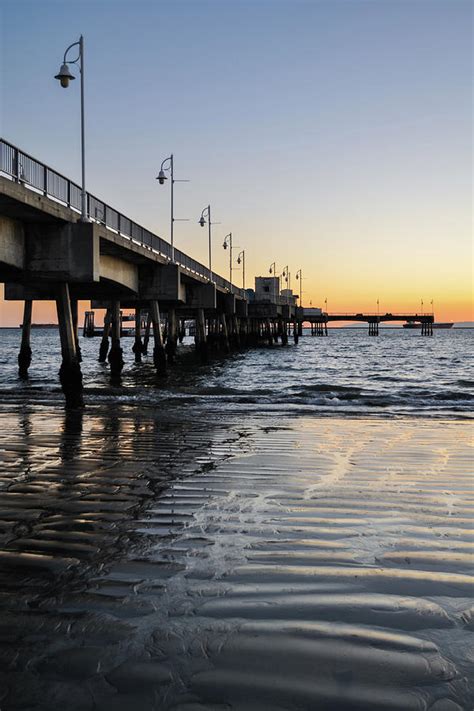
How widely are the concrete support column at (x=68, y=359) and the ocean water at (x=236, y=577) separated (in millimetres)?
7666

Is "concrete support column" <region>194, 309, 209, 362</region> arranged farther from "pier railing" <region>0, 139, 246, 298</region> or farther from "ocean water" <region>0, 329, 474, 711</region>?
"ocean water" <region>0, 329, 474, 711</region>

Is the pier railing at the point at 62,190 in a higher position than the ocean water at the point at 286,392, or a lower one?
higher

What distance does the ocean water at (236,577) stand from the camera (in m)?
2.75

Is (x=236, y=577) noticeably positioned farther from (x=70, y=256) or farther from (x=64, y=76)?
(x=64, y=76)

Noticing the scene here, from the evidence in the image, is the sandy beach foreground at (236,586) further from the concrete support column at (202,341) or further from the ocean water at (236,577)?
the concrete support column at (202,341)

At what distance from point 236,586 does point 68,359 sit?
1537cm

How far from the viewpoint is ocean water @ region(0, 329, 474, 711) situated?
2.75 m

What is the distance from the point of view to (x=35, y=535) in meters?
5.00

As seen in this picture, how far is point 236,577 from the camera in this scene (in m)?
3.97

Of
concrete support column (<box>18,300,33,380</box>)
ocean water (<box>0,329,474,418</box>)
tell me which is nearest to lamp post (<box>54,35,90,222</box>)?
ocean water (<box>0,329,474,418</box>)

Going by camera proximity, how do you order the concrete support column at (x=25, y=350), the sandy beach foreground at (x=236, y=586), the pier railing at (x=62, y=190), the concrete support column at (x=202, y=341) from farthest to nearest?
the concrete support column at (x=202, y=341) → the concrete support column at (x=25, y=350) → the pier railing at (x=62, y=190) → the sandy beach foreground at (x=236, y=586)

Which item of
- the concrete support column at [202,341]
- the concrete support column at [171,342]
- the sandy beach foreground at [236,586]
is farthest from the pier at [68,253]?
the concrete support column at [202,341]

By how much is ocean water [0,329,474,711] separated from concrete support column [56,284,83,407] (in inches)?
302

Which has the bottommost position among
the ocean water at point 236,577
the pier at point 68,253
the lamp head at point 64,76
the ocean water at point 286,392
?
the ocean water at point 286,392
